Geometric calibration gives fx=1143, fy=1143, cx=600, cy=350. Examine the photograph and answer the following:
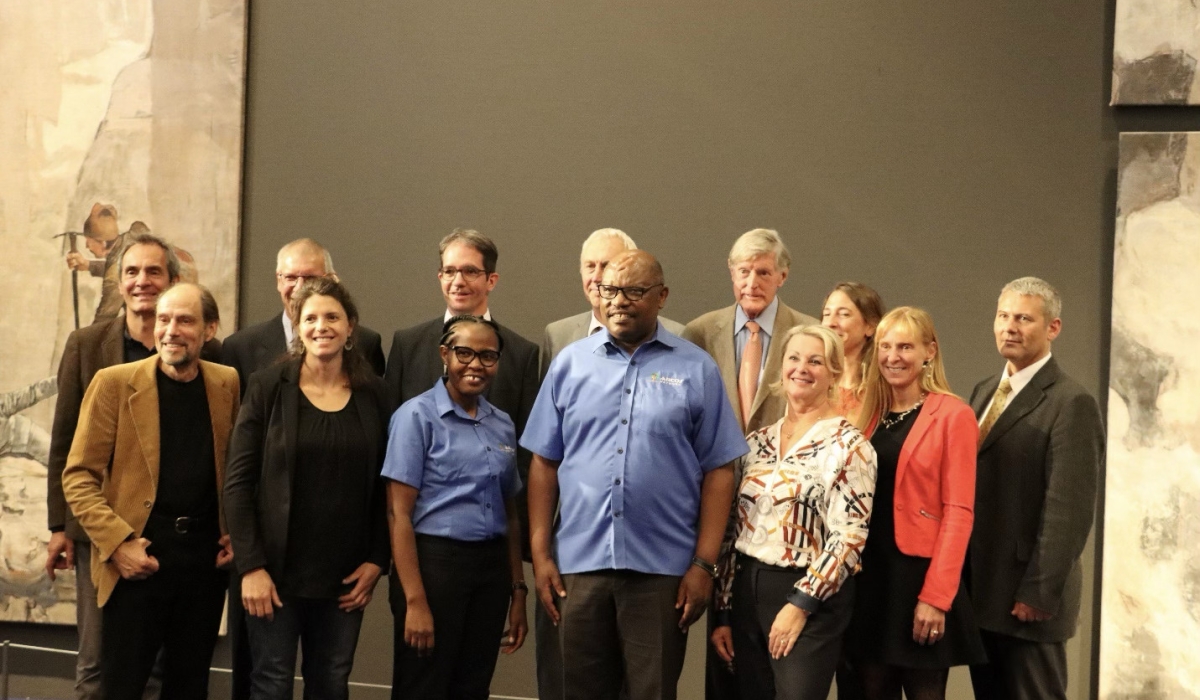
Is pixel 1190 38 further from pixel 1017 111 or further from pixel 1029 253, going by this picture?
pixel 1029 253

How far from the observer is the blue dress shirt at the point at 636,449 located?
9.62 ft

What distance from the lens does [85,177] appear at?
15.6 ft

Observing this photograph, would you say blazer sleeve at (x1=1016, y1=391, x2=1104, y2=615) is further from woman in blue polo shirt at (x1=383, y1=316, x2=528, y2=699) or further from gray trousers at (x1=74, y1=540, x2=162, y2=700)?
gray trousers at (x1=74, y1=540, x2=162, y2=700)

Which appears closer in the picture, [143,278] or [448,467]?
[448,467]

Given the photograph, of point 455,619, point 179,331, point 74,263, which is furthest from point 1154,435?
point 74,263

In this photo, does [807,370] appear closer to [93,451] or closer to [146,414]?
[146,414]

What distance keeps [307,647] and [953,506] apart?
1.79 meters

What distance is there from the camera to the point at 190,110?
4691 mm

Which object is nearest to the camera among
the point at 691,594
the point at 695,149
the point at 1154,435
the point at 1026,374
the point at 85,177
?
the point at 691,594

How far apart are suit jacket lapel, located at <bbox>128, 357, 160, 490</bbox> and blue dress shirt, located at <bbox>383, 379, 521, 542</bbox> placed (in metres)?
0.67

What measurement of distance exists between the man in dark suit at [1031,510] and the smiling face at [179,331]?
7.59ft

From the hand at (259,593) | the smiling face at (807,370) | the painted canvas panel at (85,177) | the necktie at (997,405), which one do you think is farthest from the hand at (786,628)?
the painted canvas panel at (85,177)

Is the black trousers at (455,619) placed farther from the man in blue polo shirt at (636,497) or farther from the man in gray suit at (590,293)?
the man in gray suit at (590,293)

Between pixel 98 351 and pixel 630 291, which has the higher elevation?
pixel 630 291
